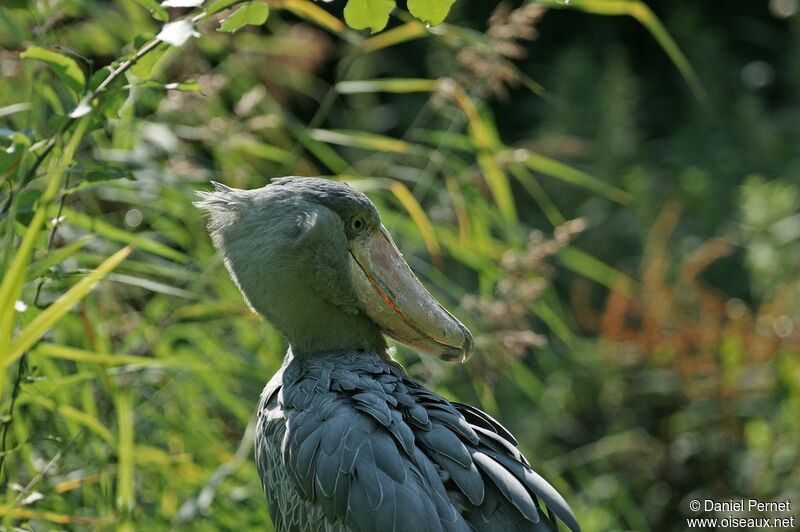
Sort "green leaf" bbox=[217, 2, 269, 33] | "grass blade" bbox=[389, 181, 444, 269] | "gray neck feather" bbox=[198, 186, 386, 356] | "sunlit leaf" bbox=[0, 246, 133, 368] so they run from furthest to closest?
"grass blade" bbox=[389, 181, 444, 269], "gray neck feather" bbox=[198, 186, 386, 356], "green leaf" bbox=[217, 2, 269, 33], "sunlit leaf" bbox=[0, 246, 133, 368]

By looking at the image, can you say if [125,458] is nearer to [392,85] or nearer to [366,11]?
[366,11]

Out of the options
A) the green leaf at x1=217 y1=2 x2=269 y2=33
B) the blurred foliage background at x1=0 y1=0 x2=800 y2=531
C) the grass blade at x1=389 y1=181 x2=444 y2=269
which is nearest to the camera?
the green leaf at x1=217 y1=2 x2=269 y2=33

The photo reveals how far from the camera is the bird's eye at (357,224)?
203 cm

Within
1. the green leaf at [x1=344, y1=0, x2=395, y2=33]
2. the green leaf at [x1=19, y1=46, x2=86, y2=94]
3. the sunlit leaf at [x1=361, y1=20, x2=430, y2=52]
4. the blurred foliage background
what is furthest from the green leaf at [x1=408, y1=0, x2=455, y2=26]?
the sunlit leaf at [x1=361, y1=20, x2=430, y2=52]

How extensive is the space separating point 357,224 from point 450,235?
68 centimetres

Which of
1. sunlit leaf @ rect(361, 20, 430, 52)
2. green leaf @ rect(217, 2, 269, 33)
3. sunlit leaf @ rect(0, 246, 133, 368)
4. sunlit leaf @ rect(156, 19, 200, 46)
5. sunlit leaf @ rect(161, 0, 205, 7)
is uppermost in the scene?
sunlit leaf @ rect(161, 0, 205, 7)

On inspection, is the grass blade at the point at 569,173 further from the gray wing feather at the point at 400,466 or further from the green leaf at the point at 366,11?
the green leaf at the point at 366,11

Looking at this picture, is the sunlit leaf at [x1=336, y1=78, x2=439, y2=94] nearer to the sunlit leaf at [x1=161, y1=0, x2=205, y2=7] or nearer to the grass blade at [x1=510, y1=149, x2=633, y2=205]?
the grass blade at [x1=510, y1=149, x2=633, y2=205]

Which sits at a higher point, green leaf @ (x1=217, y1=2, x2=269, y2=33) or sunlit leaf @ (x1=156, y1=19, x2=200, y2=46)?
sunlit leaf @ (x1=156, y1=19, x2=200, y2=46)

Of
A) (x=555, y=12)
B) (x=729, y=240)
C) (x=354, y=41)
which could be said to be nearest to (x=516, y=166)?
(x=354, y=41)

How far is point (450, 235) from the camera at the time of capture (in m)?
2.69

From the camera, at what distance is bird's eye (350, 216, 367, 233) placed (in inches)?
79.8

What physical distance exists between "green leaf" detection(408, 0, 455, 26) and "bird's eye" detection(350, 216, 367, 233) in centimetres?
61

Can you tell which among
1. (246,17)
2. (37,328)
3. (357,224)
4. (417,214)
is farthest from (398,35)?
(37,328)
